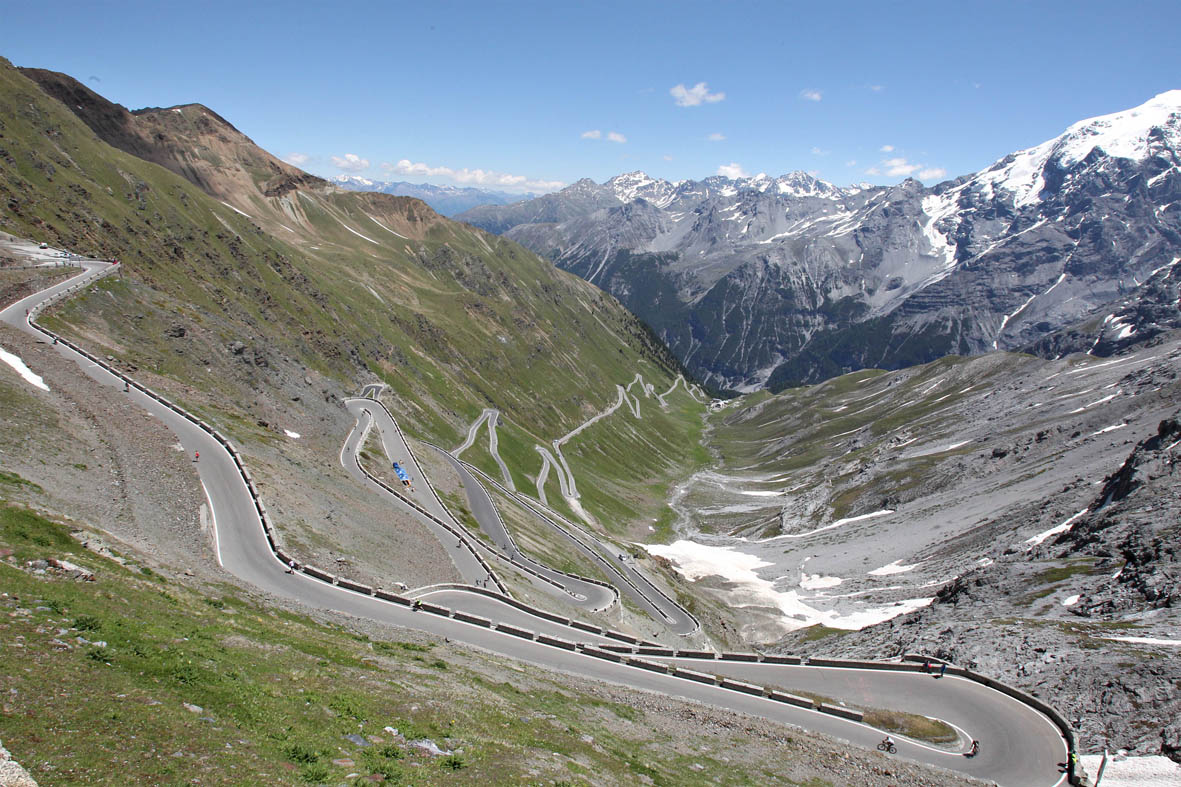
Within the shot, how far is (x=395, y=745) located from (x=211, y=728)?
5.49m

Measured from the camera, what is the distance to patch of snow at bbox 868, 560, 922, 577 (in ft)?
314

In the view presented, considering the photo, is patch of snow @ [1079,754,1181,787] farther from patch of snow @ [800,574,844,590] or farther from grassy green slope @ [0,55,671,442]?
grassy green slope @ [0,55,671,442]

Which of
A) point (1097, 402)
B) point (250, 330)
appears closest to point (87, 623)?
point (250, 330)

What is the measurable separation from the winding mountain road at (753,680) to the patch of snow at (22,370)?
1202cm

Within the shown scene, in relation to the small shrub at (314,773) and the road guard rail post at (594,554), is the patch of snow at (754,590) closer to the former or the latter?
the road guard rail post at (594,554)

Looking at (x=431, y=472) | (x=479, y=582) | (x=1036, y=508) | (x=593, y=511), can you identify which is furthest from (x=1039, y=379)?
(x=479, y=582)

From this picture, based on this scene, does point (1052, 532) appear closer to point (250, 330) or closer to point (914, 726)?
point (914, 726)

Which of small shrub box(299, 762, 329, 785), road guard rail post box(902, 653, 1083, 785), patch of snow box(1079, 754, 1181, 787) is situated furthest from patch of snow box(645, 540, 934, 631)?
small shrub box(299, 762, 329, 785)

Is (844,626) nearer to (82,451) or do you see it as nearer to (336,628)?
(336,628)

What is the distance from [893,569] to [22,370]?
103331mm

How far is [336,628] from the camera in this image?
114ft

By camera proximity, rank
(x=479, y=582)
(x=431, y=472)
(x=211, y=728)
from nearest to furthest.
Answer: (x=211, y=728), (x=479, y=582), (x=431, y=472)

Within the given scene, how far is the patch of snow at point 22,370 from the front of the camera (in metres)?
47.4

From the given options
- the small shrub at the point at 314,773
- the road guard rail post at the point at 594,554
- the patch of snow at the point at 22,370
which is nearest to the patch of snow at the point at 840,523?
the road guard rail post at the point at 594,554
